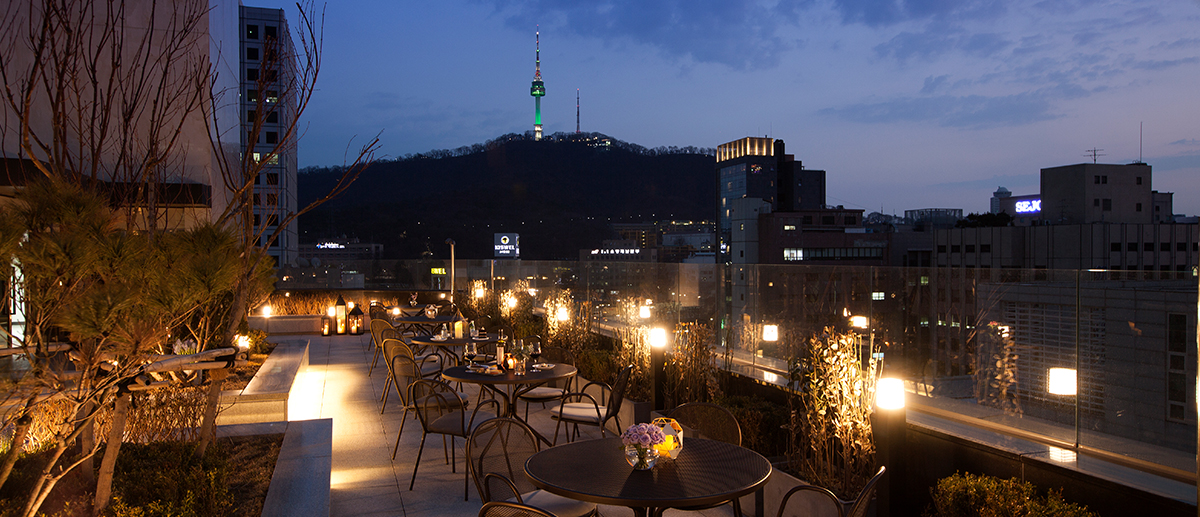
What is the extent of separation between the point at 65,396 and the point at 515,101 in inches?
7904

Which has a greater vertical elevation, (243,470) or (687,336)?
(687,336)

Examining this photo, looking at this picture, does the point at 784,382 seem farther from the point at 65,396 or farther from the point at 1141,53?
the point at 1141,53

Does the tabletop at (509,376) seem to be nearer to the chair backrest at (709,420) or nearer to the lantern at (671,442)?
the chair backrest at (709,420)

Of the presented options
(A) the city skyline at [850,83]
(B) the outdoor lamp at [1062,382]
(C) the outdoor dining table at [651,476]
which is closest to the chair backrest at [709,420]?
(C) the outdoor dining table at [651,476]

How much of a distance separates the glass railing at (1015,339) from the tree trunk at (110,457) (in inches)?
146

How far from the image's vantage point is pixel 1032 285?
3918 mm

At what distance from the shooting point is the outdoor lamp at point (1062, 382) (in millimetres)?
3621

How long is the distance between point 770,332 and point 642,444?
320cm

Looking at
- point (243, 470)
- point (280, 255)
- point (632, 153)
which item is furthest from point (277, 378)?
point (632, 153)

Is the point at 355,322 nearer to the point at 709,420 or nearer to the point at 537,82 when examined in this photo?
the point at 709,420

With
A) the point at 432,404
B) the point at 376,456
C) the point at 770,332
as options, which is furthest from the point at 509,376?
the point at 770,332

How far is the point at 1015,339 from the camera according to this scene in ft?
12.9

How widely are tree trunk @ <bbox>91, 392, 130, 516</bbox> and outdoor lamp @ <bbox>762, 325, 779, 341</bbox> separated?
4.54 metres

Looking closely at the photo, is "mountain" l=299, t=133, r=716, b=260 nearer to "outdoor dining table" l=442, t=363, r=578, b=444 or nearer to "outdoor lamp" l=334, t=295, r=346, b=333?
"outdoor lamp" l=334, t=295, r=346, b=333
